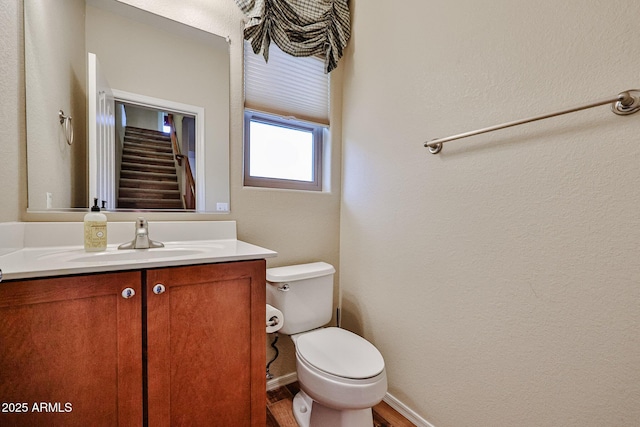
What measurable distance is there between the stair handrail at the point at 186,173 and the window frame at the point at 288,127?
0.29m

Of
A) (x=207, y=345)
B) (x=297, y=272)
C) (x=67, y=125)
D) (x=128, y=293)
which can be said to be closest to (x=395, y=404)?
(x=297, y=272)

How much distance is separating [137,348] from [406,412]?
4.16 feet

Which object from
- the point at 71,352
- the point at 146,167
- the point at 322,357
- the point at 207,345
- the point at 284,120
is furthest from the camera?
the point at 284,120

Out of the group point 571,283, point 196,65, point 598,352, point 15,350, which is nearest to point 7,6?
point 196,65

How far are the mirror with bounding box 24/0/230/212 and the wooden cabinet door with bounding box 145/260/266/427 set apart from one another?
0.57m

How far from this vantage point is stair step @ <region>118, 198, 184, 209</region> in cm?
119

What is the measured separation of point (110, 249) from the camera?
1052mm

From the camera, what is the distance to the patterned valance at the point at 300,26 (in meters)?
1.38

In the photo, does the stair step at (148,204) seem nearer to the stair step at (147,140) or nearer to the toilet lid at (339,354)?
the stair step at (147,140)

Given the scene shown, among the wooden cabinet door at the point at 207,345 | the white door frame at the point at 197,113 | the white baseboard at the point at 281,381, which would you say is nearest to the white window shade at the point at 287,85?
the white door frame at the point at 197,113

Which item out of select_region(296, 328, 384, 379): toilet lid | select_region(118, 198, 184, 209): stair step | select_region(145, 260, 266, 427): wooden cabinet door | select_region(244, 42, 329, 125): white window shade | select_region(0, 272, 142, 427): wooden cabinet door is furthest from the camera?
select_region(244, 42, 329, 125): white window shade

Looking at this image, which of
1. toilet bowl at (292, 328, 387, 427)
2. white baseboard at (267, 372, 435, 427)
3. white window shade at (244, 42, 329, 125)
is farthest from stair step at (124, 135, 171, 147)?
white baseboard at (267, 372, 435, 427)

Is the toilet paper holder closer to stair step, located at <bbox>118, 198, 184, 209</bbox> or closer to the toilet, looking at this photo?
the toilet

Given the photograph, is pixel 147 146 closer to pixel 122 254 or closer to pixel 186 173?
pixel 186 173
